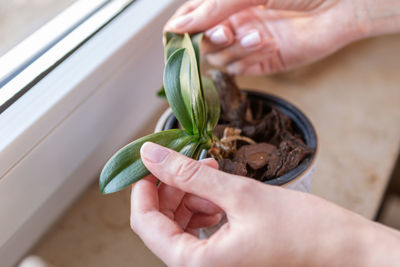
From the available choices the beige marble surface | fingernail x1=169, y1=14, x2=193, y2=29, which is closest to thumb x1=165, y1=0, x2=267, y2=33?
fingernail x1=169, y1=14, x2=193, y2=29

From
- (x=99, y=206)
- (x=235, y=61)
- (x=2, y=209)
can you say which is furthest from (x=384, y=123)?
(x=2, y=209)

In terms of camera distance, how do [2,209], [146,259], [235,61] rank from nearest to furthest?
1. [2,209]
2. [146,259]
3. [235,61]

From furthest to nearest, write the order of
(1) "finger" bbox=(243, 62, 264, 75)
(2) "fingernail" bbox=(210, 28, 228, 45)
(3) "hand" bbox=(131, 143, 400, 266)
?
1. (1) "finger" bbox=(243, 62, 264, 75)
2. (2) "fingernail" bbox=(210, 28, 228, 45)
3. (3) "hand" bbox=(131, 143, 400, 266)

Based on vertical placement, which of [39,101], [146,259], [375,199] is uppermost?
[39,101]

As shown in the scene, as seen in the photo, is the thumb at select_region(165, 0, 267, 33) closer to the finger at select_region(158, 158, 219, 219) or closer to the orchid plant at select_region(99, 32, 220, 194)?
the orchid plant at select_region(99, 32, 220, 194)

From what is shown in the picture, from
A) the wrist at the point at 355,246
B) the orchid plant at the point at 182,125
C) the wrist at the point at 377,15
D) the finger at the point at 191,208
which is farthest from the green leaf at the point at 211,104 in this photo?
the wrist at the point at 377,15

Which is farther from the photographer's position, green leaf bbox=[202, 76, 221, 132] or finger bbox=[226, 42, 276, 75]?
finger bbox=[226, 42, 276, 75]

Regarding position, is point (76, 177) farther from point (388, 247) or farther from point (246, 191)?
point (388, 247)
